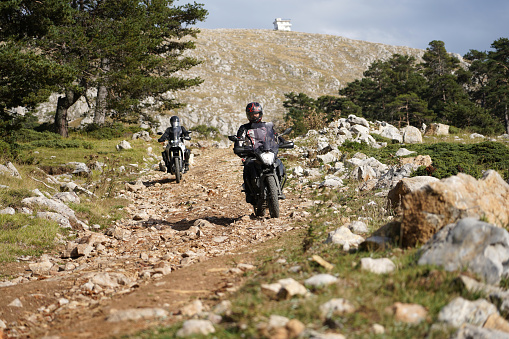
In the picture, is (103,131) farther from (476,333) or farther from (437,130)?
(476,333)

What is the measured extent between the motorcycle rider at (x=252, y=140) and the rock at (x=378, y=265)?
416cm

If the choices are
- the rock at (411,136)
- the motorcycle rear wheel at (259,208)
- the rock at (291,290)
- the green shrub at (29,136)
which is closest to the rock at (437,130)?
the rock at (411,136)

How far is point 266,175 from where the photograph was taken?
6.93 m

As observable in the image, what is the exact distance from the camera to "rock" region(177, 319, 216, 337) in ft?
7.93

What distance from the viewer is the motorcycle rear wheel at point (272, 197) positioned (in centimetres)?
693

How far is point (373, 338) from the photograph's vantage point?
2.19m

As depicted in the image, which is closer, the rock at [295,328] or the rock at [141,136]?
the rock at [295,328]

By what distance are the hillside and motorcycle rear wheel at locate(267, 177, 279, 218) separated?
54790 millimetres

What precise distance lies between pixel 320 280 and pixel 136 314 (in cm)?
152

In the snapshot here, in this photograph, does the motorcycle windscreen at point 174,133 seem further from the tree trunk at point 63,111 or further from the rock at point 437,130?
the rock at point 437,130

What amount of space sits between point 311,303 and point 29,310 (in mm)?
2982

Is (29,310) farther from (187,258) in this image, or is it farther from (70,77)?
(70,77)

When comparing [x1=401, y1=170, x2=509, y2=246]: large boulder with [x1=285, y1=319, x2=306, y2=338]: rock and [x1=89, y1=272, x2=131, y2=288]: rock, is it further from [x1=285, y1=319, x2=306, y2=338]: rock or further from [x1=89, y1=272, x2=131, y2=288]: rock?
[x1=89, y1=272, x2=131, y2=288]: rock

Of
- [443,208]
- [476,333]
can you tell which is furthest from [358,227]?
[476,333]
